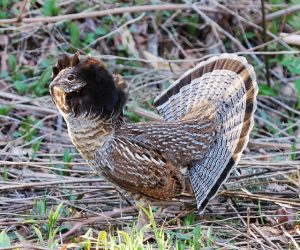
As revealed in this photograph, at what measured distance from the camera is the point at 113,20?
10.0 metres

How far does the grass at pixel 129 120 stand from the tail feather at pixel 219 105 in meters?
0.33

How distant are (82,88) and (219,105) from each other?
3.61ft

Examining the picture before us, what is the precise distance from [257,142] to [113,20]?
2550mm

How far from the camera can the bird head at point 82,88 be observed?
6.11 meters

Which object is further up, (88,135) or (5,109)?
(88,135)

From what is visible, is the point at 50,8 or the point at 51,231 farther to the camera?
the point at 50,8

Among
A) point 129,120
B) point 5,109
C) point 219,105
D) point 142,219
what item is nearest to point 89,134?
point 142,219

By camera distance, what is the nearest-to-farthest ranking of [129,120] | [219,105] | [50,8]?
1. [219,105]
2. [129,120]
3. [50,8]

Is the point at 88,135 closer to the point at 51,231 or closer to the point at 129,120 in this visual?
the point at 51,231

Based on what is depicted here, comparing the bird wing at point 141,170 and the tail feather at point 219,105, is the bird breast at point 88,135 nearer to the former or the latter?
the bird wing at point 141,170

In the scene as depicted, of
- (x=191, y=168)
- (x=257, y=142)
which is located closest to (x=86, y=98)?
(x=191, y=168)

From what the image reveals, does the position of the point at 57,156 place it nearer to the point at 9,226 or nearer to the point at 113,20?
the point at 9,226

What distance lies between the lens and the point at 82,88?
617 centimetres

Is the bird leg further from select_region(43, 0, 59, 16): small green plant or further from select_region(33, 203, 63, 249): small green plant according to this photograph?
select_region(43, 0, 59, 16): small green plant
